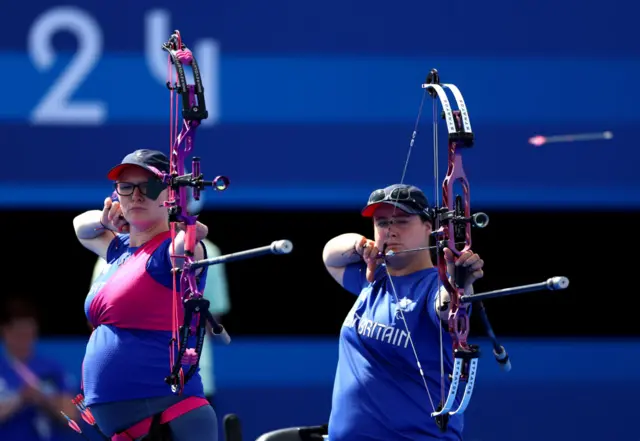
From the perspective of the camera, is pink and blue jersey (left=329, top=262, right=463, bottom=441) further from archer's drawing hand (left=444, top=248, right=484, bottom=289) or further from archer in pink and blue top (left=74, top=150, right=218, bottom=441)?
archer in pink and blue top (left=74, top=150, right=218, bottom=441)

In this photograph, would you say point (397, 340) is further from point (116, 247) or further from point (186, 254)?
point (116, 247)

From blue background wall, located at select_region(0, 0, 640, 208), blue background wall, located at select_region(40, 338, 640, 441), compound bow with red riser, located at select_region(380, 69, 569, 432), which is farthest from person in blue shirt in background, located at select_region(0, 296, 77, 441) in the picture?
compound bow with red riser, located at select_region(380, 69, 569, 432)

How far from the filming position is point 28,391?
4809mm

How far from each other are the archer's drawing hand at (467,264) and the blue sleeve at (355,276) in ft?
2.14

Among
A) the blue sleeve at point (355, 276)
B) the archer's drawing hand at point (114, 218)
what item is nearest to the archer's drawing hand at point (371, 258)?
the blue sleeve at point (355, 276)

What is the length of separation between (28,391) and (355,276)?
155cm

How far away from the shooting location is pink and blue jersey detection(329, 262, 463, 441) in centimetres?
348

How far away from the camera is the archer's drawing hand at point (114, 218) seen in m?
3.90

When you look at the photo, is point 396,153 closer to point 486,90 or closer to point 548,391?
point 486,90

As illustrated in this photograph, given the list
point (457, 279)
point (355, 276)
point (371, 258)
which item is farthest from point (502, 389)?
point (457, 279)

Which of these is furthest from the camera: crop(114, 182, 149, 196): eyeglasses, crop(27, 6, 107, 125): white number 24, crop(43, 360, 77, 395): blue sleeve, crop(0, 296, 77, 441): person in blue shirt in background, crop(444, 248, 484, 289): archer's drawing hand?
crop(27, 6, 107, 125): white number 24

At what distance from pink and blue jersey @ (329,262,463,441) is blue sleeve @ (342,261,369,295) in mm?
287

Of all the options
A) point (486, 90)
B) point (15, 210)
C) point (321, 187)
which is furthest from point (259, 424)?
point (486, 90)

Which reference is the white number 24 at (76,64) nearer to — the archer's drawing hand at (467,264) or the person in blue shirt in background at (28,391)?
the person in blue shirt in background at (28,391)
